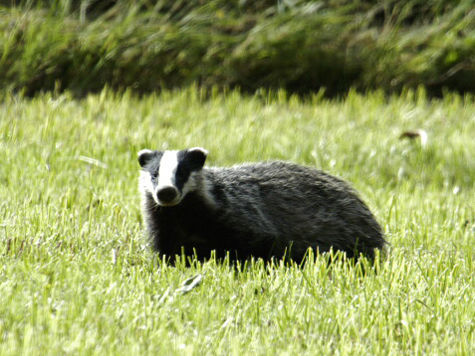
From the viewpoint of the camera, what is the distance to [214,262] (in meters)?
3.59

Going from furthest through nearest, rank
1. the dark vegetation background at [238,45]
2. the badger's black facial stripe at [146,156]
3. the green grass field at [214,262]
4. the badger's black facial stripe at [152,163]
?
the dark vegetation background at [238,45]
the badger's black facial stripe at [146,156]
the badger's black facial stripe at [152,163]
the green grass field at [214,262]

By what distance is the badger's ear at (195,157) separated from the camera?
3.97 m

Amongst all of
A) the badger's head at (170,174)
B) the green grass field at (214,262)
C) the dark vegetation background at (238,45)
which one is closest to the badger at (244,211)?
the badger's head at (170,174)

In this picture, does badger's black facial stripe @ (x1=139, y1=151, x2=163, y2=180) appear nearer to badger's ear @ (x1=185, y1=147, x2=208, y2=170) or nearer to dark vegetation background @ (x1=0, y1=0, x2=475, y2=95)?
badger's ear @ (x1=185, y1=147, x2=208, y2=170)

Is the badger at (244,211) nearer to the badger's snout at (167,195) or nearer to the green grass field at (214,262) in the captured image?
the badger's snout at (167,195)

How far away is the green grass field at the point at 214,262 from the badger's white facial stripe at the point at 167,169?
38 centimetres

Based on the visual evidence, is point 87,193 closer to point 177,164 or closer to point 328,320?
point 177,164

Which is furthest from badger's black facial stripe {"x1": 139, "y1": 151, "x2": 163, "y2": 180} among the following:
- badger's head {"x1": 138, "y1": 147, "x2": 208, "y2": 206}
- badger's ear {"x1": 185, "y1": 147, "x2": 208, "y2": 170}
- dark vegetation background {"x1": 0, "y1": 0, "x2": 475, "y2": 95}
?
dark vegetation background {"x1": 0, "y1": 0, "x2": 475, "y2": 95}

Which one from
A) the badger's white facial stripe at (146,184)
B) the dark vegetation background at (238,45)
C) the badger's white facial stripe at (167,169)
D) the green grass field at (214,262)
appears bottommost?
the green grass field at (214,262)

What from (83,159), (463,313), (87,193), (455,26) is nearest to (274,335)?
(463,313)

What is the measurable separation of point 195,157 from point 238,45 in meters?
4.75

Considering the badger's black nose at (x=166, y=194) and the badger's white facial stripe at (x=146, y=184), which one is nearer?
the badger's black nose at (x=166, y=194)

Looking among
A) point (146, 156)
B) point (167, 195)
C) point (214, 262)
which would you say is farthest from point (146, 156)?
point (214, 262)

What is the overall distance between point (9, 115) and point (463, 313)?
432 cm
